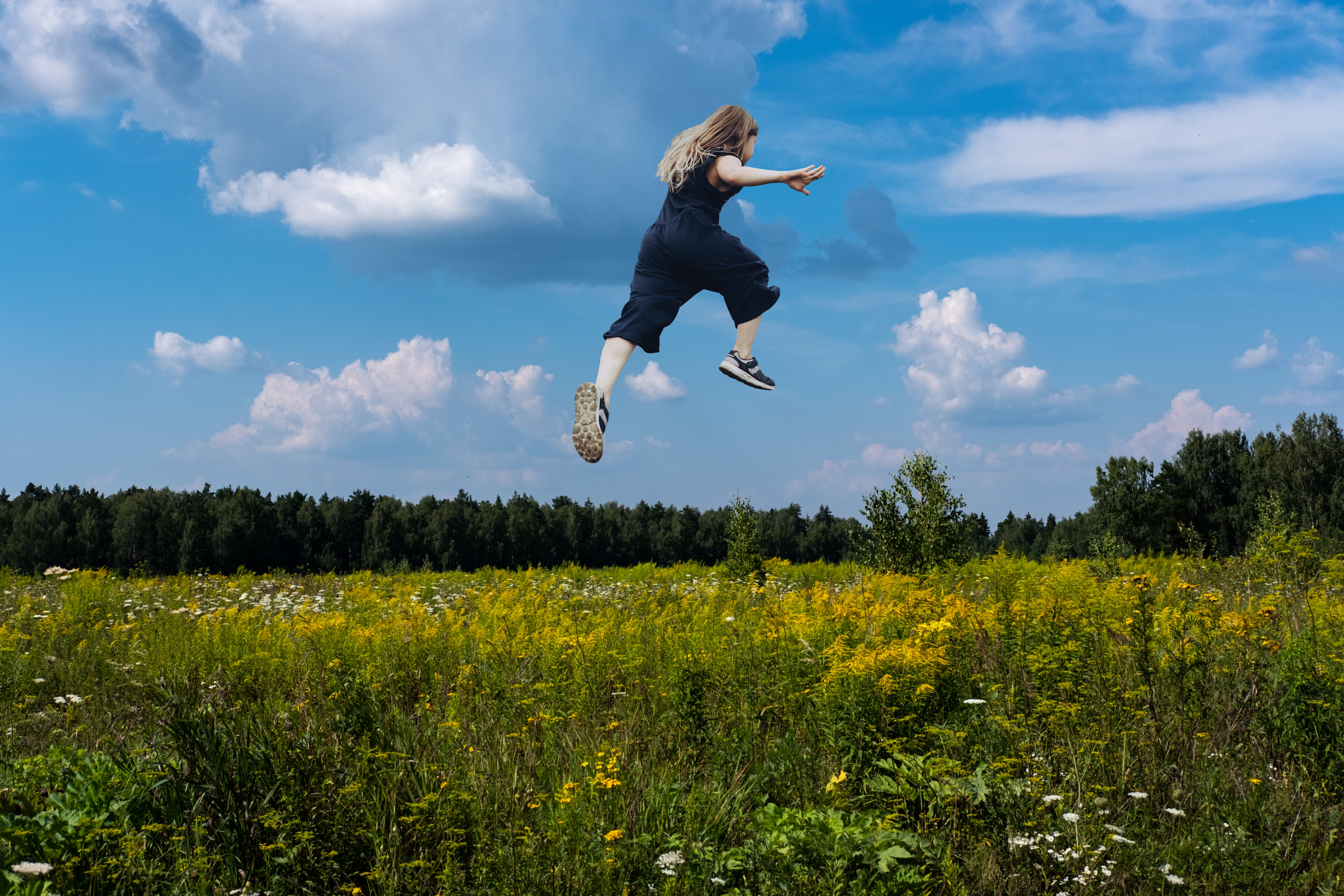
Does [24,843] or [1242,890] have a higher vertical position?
[24,843]

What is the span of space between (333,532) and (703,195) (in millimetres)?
36157

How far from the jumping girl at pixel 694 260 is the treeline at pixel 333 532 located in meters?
26.5

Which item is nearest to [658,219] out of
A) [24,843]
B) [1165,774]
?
[1165,774]

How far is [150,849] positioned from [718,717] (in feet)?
9.48

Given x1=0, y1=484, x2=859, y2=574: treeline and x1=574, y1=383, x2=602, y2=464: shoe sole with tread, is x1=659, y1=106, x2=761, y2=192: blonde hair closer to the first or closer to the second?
x1=574, y1=383, x2=602, y2=464: shoe sole with tread

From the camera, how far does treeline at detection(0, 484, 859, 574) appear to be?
115ft

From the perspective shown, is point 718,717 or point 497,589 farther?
point 497,589

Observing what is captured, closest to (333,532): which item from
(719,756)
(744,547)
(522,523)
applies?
(522,523)

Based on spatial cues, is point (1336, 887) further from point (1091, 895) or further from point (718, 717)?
point (718, 717)

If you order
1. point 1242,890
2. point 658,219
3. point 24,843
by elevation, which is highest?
point 658,219

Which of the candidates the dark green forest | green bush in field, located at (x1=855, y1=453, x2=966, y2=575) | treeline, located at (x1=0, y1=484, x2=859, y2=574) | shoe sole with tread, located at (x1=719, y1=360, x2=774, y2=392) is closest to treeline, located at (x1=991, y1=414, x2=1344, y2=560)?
the dark green forest

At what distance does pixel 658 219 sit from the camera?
780 centimetres

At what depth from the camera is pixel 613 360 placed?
7.58 m

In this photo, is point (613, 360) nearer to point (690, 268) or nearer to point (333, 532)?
point (690, 268)
